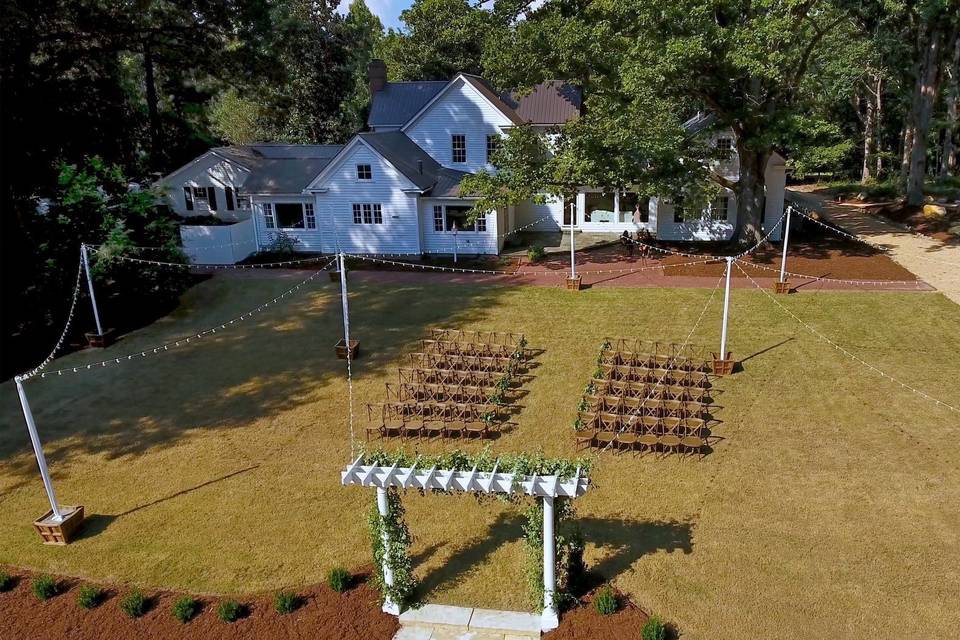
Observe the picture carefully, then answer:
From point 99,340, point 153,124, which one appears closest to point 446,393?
point 99,340

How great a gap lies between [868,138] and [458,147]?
128 ft

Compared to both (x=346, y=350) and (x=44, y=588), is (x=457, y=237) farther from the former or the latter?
(x=44, y=588)

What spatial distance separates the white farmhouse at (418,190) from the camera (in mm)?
30594

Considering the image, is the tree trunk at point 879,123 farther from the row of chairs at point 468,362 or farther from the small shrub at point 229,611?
the small shrub at point 229,611

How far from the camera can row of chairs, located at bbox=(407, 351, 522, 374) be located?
1723cm

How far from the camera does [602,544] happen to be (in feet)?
35.5

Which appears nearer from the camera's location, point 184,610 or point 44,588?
point 184,610

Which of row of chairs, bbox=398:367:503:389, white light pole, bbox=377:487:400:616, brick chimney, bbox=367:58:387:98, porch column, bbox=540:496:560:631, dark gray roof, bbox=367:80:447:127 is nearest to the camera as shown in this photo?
porch column, bbox=540:496:560:631

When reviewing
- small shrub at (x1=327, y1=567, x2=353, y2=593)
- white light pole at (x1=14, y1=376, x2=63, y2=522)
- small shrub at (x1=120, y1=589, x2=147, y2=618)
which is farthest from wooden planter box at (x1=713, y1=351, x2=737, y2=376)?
white light pole at (x1=14, y1=376, x2=63, y2=522)

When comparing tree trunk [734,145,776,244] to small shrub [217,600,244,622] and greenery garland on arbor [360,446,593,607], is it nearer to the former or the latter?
greenery garland on arbor [360,446,593,607]

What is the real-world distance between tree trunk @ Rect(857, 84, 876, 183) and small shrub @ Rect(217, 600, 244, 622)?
190 ft

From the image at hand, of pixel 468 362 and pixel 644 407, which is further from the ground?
pixel 468 362

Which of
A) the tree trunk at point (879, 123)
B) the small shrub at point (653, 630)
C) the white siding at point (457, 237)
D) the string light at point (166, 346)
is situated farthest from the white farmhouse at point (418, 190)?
the tree trunk at point (879, 123)

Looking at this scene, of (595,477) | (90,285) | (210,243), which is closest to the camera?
(595,477)
